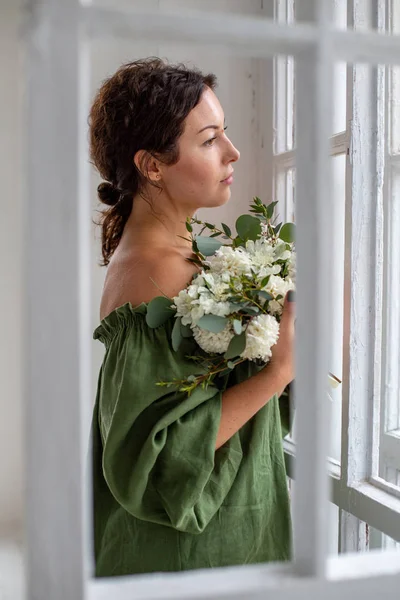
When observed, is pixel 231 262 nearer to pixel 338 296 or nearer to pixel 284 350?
pixel 284 350

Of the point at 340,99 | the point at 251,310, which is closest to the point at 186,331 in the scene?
the point at 251,310

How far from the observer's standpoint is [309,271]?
539mm

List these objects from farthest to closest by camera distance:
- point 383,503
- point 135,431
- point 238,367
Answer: point 383,503 → point 238,367 → point 135,431

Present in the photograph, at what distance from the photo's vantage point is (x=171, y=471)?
1.06 meters

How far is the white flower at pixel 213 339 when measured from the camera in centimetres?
107

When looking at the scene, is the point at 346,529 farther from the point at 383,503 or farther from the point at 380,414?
the point at 380,414

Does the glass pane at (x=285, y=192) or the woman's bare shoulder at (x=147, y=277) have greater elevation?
the glass pane at (x=285, y=192)

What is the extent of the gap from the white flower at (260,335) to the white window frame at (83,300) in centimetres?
51

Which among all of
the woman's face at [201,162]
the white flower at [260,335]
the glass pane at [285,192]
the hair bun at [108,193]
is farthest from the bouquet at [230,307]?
the glass pane at [285,192]

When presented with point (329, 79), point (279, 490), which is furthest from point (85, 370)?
point (279, 490)

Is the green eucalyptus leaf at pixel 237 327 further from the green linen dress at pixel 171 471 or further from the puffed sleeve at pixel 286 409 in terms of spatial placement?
the puffed sleeve at pixel 286 409

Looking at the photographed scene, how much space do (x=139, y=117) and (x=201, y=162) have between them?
17cm

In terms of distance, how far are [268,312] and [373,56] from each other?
630mm

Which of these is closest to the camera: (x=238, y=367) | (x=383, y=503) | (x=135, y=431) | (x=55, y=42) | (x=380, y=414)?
(x=55, y=42)
